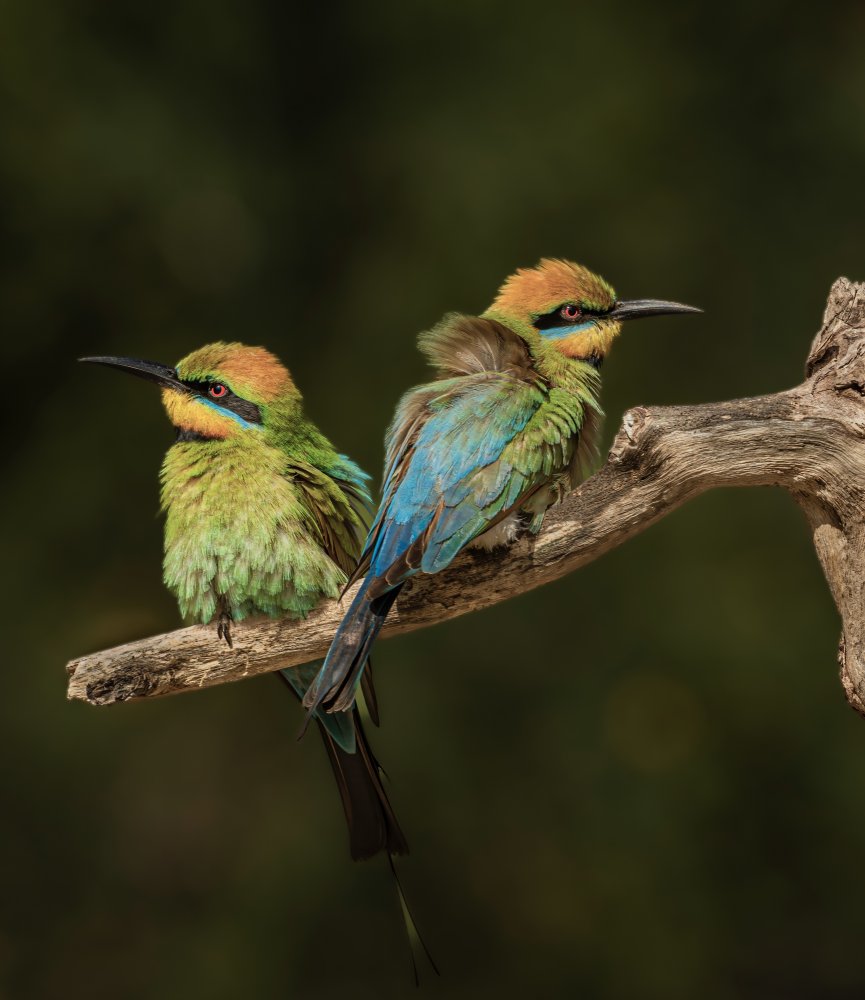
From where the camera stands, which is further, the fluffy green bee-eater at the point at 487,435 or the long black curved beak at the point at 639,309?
the long black curved beak at the point at 639,309

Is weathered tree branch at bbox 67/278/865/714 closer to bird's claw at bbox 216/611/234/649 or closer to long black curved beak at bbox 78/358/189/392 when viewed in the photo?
bird's claw at bbox 216/611/234/649

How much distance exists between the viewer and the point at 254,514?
2051 millimetres

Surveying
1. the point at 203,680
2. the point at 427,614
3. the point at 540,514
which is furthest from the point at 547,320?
the point at 203,680

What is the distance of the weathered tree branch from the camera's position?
1.91m

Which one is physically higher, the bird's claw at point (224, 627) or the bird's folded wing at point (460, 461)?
A: the bird's folded wing at point (460, 461)

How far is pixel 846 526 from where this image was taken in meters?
1.97

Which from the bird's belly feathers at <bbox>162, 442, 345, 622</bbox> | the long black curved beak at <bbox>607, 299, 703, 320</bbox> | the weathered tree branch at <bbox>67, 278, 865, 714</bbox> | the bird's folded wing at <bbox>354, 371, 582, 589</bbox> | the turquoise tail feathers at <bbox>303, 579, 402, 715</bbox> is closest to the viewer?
the turquoise tail feathers at <bbox>303, 579, 402, 715</bbox>

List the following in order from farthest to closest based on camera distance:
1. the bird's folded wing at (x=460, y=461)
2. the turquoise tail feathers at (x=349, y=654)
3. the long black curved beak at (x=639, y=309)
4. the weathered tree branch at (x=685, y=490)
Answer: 1. the long black curved beak at (x=639, y=309)
2. the weathered tree branch at (x=685, y=490)
3. the bird's folded wing at (x=460, y=461)
4. the turquoise tail feathers at (x=349, y=654)

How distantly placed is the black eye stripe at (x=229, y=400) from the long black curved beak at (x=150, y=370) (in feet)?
0.06

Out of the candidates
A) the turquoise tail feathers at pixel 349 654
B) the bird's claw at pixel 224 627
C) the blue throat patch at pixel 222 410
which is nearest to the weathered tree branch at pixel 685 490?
the bird's claw at pixel 224 627

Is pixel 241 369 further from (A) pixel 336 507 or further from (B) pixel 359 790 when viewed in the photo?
(B) pixel 359 790

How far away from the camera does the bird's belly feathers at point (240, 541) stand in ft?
6.59

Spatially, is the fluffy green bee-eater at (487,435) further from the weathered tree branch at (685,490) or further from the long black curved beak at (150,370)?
the long black curved beak at (150,370)

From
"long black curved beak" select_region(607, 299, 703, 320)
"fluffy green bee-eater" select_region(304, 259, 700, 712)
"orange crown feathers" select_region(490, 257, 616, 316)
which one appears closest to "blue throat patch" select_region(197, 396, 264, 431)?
"fluffy green bee-eater" select_region(304, 259, 700, 712)
